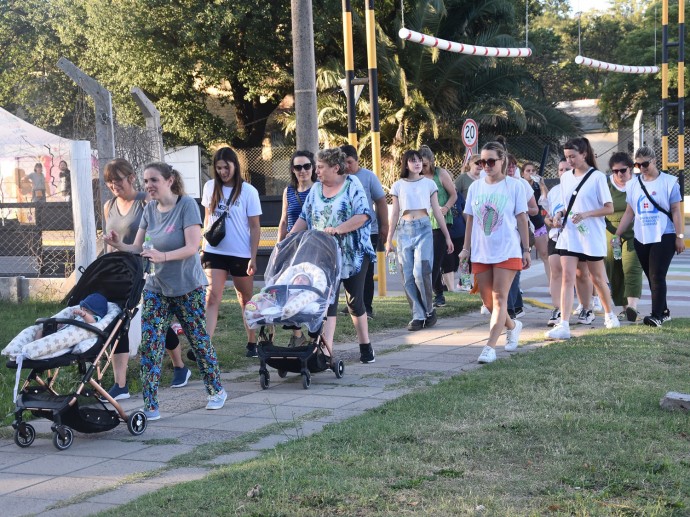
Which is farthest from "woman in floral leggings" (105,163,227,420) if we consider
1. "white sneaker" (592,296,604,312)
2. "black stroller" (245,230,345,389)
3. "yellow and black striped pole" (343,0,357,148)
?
"yellow and black striped pole" (343,0,357,148)

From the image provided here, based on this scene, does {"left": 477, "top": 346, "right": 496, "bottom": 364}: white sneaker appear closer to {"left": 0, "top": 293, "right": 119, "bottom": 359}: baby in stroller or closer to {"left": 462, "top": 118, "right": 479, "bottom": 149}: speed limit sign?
{"left": 0, "top": 293, "right": 119, "bottom": 359}: baby in stroller

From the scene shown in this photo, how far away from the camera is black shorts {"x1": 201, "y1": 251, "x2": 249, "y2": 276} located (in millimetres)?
8723

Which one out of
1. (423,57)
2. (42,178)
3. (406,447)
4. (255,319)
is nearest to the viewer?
(406,447)

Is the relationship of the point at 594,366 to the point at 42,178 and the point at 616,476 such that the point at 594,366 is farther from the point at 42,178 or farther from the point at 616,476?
the point at 42,178

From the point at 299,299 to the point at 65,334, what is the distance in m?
2.07

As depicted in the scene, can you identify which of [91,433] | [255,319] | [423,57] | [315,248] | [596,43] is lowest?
[91,433]

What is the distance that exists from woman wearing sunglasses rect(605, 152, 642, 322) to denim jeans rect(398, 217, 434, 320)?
6.75 feet

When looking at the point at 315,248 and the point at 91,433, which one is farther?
the point at 315,248

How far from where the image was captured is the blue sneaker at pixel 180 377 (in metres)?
8.02

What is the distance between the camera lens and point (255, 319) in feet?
24.9

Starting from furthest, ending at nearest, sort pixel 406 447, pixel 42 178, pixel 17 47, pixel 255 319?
1. pixel 17 47
2. pixel 42 178
3. pixel 255 319
4. pixel 406 447

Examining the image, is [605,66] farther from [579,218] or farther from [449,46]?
[579,218]

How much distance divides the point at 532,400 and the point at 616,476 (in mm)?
1840

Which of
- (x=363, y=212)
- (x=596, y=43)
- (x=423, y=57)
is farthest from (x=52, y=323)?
(x=596, y=43)
